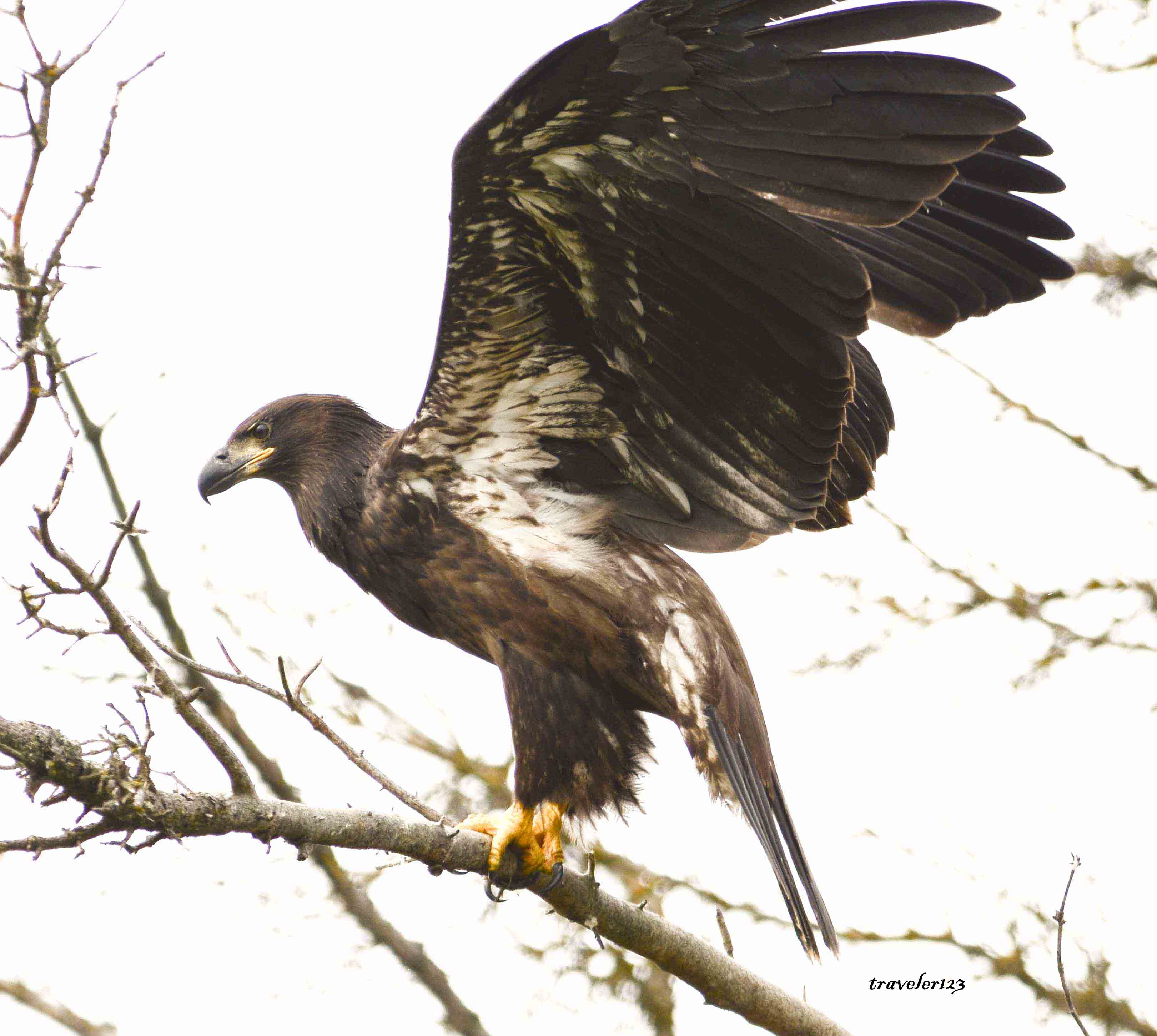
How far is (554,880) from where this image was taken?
373 centimetres

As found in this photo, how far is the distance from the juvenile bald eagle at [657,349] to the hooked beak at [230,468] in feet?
0.05

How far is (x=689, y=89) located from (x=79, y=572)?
192 cm

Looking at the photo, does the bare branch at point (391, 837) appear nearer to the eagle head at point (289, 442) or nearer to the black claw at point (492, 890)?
the black claw at point (492, 890)

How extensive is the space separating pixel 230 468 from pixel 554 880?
6.68 feet

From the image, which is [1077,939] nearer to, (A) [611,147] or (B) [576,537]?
(B) [576,537]

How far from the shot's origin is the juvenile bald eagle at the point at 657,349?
322 cm

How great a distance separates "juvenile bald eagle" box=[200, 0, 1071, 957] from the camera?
10.6 feet

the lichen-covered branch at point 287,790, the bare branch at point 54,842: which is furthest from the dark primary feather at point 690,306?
the bare branch at point 54,842

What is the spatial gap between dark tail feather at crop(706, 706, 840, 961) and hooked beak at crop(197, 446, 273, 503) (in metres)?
1.97

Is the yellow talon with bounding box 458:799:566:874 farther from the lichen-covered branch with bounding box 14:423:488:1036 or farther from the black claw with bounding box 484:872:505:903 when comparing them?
the lichen-covered branch with bounding box 14:423:488:1036

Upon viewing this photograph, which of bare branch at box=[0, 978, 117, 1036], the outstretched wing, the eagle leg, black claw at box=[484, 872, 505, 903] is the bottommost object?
black claw at box=[484, 872, 505, 903]

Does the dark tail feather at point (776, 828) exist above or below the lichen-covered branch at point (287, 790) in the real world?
below

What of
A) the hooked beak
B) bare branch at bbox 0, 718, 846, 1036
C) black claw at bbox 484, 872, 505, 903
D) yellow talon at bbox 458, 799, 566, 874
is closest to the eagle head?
the hooked beak

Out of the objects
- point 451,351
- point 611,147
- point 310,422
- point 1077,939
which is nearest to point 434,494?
point 451,351
